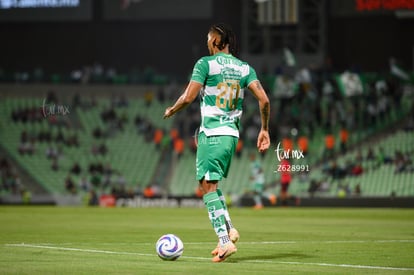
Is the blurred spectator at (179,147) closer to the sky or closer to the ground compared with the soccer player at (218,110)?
closer to the ground

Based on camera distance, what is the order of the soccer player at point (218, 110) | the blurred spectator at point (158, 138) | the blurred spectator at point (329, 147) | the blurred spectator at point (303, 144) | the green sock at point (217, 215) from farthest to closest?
the blurred spectator at point (158, 138)
the blurred spectator at point (329, 147)
the blurred spectator at point (303, 144)
the soccer player at point (218, 110)
the green sock at point (217, 215)

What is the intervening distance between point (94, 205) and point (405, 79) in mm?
19029

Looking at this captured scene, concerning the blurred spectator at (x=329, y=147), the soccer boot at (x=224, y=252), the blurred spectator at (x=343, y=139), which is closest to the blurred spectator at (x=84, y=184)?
the blurred spectator at (x=329, y=147)

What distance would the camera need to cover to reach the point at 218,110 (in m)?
13.0

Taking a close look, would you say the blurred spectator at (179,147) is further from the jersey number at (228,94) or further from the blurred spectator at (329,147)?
the jersey number at (228,94)

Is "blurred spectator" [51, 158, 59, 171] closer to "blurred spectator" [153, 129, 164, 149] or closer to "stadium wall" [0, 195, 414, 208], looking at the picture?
"stadium wall" [0, 195, 414, 208]

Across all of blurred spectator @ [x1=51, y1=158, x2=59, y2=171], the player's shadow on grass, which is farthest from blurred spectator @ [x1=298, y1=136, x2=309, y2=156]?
the player's shadow on grass

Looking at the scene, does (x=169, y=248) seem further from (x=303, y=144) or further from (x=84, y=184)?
(x=84, y=184)

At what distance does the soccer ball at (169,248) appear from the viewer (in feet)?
41.1

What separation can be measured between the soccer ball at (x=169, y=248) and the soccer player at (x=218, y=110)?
1.63ft

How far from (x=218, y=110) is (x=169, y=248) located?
1990mm

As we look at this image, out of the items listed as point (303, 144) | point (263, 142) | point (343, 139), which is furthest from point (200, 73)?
point (343, 139)

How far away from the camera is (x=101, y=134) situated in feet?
179

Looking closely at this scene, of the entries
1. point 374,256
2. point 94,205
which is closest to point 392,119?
point 94,205
